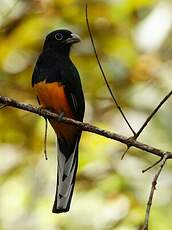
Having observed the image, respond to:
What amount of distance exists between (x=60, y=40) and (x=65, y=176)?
1120 mm

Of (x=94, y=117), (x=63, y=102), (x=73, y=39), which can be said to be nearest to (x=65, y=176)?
(x=63, y=102)

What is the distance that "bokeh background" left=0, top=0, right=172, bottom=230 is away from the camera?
17.4 ft

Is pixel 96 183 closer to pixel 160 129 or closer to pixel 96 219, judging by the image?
pixel 96 219

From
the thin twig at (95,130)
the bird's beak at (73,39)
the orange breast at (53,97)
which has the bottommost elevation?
the thin twig at (95,130)

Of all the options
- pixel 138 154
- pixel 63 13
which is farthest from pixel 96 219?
pixel 63 13

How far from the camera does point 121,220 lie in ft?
16.3

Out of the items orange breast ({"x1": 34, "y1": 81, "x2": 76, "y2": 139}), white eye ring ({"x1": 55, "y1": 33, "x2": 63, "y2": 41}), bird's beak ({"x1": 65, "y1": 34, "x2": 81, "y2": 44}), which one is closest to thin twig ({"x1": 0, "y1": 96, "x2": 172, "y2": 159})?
orange breast ({"x1": 34, "y1": 81, "x2": 76, "y2": 139})

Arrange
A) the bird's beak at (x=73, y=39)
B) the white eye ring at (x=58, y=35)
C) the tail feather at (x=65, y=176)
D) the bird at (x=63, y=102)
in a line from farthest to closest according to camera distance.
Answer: the white eye ring at (x=58, y=35) < the bird's beak at (x=73, y=39) < the bird at (x=63, y=102) < the tail feather at (x=65, y=176)

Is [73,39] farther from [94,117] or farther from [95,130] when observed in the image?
[95,130]

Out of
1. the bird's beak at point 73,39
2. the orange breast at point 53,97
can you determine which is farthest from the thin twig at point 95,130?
the bird's beak at point 73,39

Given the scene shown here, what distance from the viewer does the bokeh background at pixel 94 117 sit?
5309mm

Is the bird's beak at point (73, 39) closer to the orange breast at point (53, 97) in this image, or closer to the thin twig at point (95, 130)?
the orange breast at point (53, 97)

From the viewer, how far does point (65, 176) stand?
15.3 ft

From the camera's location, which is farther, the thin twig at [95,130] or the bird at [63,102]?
the bird at [63,102]
